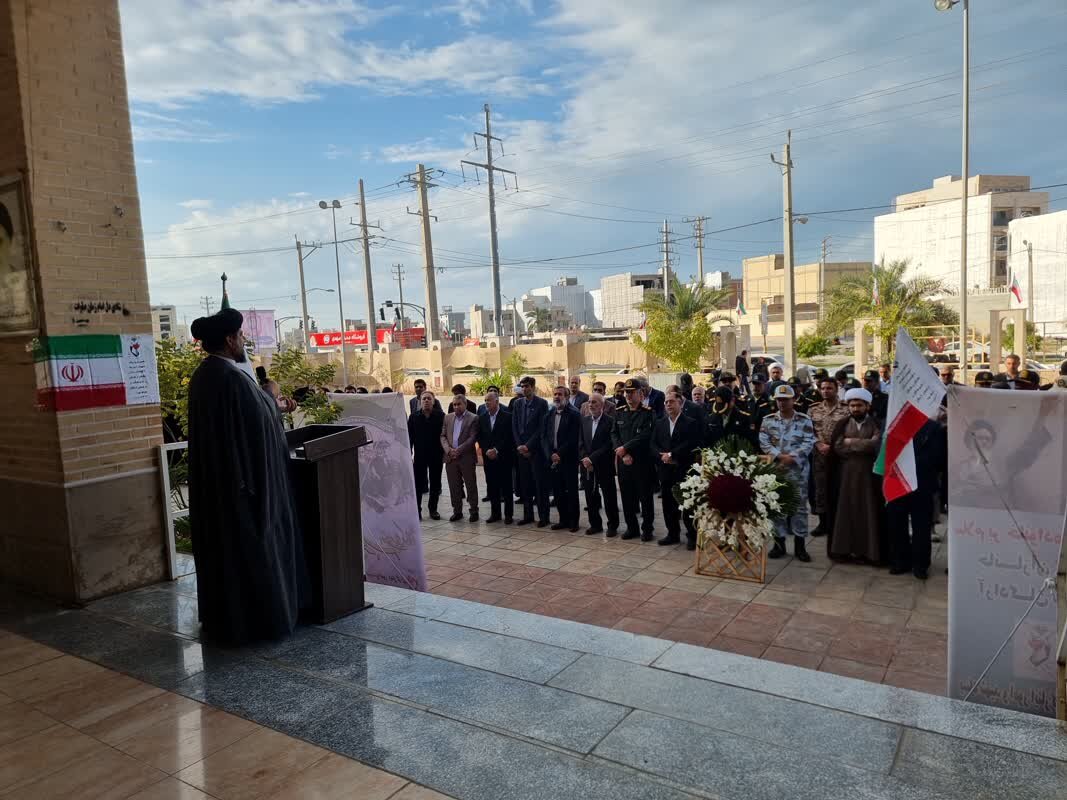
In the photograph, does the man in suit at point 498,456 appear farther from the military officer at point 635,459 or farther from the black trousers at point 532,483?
the military officer at point 635,459

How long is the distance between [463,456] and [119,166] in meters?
5.61

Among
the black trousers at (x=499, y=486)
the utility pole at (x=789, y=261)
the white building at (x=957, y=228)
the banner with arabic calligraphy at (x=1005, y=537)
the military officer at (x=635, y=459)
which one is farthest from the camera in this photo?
the white building at (x=957, y=228)

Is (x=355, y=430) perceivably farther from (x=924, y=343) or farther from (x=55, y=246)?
(x=924, y=343)

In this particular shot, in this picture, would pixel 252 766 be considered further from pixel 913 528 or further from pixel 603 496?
pixel 603 496

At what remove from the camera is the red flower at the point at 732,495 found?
22.1ft

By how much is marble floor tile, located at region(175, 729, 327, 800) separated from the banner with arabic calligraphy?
11.5 feet

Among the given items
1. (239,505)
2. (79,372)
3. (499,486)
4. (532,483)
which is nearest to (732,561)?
(532,483)

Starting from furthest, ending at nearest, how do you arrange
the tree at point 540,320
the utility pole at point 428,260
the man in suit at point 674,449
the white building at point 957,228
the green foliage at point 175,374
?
the tree at point 540,320, the white building at point 957,228, the utility pole at point 428,260, the man in suit at point 674,449, the green foliage at point 175,374

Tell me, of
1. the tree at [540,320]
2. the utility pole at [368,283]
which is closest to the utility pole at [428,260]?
the utility pole at [368,283]

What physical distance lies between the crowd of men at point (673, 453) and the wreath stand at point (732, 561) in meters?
0.80

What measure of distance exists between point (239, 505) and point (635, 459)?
5.27 metres

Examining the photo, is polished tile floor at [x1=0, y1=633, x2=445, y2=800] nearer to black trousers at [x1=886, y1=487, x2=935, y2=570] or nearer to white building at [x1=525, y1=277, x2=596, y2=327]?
black trousers at [x1=886, y1=487, x2=935, y2=570]

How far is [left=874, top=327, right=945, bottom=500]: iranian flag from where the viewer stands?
15.1 ft

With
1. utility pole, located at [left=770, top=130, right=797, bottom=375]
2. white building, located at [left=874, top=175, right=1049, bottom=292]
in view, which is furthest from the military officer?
white building, located at [left=874, top=175, right=1049, bottom=292]
